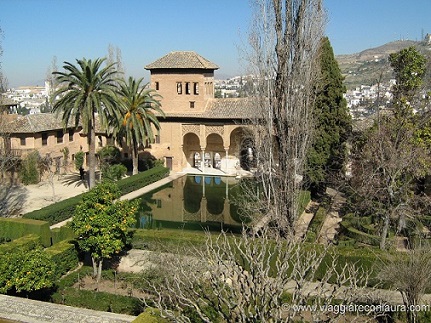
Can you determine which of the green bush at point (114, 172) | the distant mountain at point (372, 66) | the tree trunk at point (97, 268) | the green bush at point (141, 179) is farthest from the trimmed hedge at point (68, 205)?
the distant mountain at point (372, 66)

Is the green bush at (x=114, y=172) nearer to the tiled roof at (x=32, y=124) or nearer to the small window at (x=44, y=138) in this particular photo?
the tiled roof at (x=32, y=124)

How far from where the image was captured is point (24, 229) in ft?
58.7

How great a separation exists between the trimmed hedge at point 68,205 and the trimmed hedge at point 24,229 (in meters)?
1.11

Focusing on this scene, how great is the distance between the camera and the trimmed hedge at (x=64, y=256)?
1478 centimetres

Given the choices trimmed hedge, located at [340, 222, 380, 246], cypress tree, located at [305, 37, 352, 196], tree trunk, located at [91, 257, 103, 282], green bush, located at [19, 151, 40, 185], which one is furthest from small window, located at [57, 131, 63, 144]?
trimmed hedge, located at [340, 222, 380, 246]

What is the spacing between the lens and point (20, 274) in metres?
12.2

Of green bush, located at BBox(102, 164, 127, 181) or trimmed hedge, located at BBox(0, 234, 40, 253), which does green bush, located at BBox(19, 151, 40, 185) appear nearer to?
green bush, located at BBox(102, 164, 127, 181)

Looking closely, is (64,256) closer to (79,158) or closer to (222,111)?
(79,158)

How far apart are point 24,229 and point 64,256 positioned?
12.2 feet

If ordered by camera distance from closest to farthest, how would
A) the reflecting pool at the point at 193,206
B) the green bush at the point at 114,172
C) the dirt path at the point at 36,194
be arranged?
the reflecting pool at the point at 193,206, the dirt path at the point at 36,194, the green bush at the point at 114,172

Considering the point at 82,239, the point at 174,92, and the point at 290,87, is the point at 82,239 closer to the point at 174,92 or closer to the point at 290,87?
the point at 290,87

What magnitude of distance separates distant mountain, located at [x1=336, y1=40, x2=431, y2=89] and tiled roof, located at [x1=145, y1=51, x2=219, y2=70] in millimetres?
9768

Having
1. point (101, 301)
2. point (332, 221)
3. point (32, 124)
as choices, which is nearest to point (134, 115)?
point (32, 124)

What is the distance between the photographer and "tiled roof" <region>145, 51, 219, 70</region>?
108 ft
